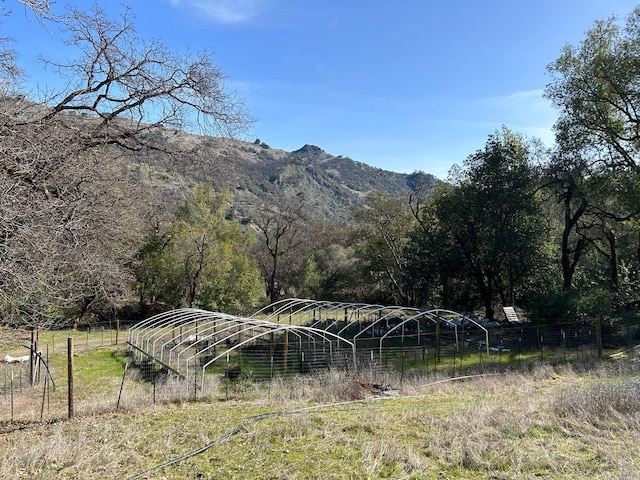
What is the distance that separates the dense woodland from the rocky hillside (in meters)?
0.06

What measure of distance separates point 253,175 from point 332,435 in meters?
109

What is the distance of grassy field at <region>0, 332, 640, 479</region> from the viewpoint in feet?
17.1

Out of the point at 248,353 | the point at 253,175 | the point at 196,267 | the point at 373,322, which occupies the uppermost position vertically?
the point at 253,175

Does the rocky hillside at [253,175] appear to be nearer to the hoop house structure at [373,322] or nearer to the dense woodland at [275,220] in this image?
the dense woodland at [275,220]

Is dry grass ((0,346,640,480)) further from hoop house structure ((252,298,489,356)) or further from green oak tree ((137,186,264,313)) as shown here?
green oak tree ((137,186,264,313))

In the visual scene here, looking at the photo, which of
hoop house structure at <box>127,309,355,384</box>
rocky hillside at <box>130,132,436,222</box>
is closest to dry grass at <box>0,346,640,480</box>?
hoop house structure at <box>127,309,355,384</box>

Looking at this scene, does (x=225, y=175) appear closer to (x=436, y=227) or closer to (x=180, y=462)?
(x=180, y=462)

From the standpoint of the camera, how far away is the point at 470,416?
6.99m

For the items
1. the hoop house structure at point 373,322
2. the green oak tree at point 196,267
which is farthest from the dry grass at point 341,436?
the green oak tree at point 196,267

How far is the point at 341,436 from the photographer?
6.25 metres

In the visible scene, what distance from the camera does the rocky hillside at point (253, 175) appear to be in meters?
8.73

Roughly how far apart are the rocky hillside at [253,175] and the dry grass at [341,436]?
15.0 ft

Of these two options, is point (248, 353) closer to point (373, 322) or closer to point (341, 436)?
point (373, 322)

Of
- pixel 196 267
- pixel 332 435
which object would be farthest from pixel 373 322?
pixel 332 435
